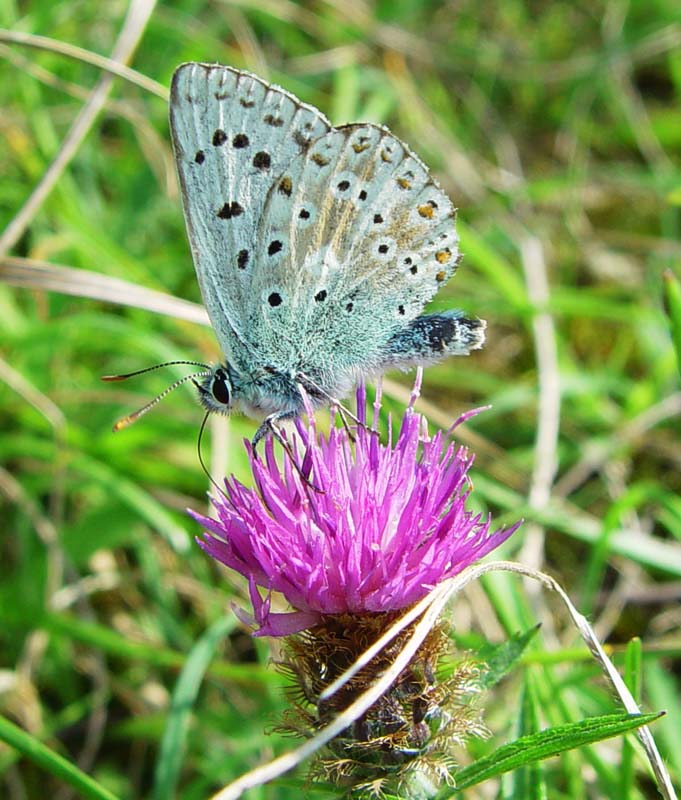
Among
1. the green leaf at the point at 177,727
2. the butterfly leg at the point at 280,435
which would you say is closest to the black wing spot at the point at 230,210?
the butterfly leg at the point at 280,435

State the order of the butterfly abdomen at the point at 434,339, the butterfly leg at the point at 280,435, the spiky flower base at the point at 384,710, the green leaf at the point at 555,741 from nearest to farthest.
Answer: the green leaf at the point at 555,741 → the spiky flower base at the point at 384,710 → the butterfly leg at the point at 280,435 → the butterfly abdomen at the point at 434,339

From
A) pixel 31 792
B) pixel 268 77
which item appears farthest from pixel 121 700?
pixel 268 77

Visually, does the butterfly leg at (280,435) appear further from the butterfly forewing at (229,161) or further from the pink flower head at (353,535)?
the butterfly forewing at (229,161)

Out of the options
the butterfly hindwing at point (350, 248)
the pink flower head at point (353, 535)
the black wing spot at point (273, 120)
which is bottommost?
the pink flower head at point (353, 535)

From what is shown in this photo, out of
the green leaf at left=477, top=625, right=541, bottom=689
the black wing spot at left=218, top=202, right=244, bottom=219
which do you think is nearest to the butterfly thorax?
the black wing spot at left=218, top=202, right=244, bottom=219

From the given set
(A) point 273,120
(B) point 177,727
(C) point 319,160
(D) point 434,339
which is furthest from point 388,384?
(B) point 177,727

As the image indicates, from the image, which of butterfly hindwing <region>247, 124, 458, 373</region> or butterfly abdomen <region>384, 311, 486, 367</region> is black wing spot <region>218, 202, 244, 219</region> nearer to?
butterfly hindwing <region>247, 124, 458, 373</region>

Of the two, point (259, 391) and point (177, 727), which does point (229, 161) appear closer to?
point (259, 391)
